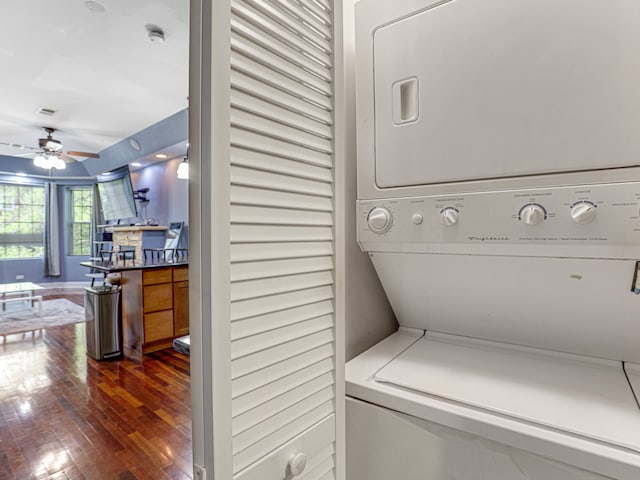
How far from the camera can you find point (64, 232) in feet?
27.0

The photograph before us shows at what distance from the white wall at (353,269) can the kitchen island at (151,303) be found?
2722 millimetres

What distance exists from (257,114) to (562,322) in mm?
961

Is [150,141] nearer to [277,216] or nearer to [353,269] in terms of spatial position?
[353,269]

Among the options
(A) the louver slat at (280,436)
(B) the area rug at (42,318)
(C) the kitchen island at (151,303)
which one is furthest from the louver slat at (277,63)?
(B) the area rug at (42,318)

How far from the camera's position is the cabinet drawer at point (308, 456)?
2.21ft

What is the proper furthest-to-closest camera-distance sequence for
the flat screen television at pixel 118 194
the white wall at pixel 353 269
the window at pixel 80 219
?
the window at pixel 80 219 → the flat screen television at pixel 118 194 → the white wall at pixel 353 269

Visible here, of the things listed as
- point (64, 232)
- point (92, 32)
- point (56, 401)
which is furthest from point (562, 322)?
point (64, 232)

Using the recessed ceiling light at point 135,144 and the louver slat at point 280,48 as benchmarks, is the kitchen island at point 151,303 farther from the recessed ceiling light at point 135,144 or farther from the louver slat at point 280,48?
the louver slat at point 280,48

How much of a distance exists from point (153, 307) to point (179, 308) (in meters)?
0.30

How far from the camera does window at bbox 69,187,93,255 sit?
830 centimetres

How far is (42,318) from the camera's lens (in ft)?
17.2

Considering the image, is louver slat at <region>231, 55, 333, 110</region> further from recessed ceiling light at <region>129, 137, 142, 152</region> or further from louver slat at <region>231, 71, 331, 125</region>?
recessed ceiling light at <region>129, 137, 142, 152</region>

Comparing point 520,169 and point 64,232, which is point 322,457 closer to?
point 520,169

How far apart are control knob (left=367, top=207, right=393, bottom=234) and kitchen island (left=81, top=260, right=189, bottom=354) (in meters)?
2.91
